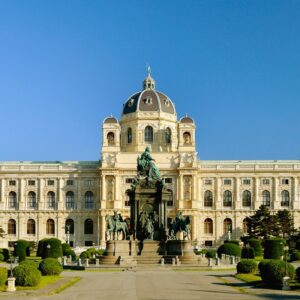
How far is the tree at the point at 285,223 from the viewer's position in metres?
104

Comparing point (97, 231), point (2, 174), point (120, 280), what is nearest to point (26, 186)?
point (2, 174)

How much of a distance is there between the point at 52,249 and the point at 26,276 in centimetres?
3624

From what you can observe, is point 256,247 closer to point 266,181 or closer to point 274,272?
point 266,181

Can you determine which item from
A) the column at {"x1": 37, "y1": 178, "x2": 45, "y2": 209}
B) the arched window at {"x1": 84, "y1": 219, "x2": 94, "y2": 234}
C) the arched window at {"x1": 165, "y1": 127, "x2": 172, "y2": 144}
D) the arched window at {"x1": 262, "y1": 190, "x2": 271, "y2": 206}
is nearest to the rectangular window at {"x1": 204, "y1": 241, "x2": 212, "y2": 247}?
the arched window at {"x1": 262, "y1": 190, "x2": 271, "y2": 206}

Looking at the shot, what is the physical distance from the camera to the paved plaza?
103 ft

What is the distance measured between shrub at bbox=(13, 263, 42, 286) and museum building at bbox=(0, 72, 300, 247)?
78.7 metres

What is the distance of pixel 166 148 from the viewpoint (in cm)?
12225

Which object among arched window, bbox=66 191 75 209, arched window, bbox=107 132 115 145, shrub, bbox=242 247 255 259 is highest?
arched window, bbox=107 132 115 145

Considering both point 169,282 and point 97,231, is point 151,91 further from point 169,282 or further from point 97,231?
point 169,282

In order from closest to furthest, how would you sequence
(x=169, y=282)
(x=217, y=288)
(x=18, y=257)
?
(x=217, y=288), (x=169, y=282), (x=18, y=257)

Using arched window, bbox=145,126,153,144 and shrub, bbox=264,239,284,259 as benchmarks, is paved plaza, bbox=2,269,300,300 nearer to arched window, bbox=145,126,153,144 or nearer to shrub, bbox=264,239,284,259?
shrub, bbox=264,239,284,259

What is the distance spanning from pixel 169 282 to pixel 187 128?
81.9 meters

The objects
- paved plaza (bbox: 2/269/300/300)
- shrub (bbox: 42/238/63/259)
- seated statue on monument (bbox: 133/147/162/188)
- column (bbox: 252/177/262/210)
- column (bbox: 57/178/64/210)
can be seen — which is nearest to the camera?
paved plaza (bbox: 2/269/300/300)

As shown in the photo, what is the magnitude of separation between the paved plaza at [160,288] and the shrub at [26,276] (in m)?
1.82
